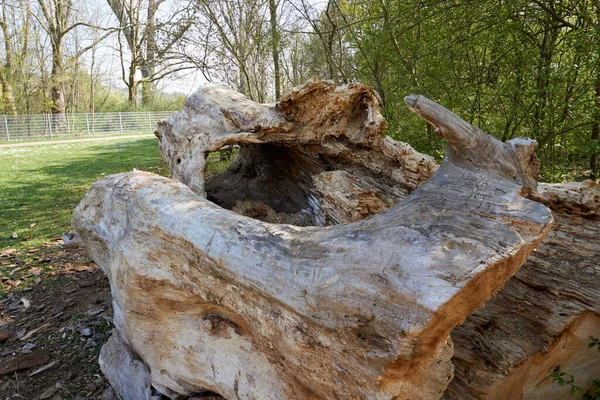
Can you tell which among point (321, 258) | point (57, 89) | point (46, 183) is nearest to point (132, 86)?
point (57, 89)

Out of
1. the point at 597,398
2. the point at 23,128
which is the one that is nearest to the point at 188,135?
the point at 597,398

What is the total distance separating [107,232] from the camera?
3.01 meters

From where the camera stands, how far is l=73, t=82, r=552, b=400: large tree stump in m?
1.56

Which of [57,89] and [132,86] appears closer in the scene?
[57,89]

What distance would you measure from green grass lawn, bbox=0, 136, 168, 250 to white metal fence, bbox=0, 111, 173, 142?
28.2 feet

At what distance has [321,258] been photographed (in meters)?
1.81

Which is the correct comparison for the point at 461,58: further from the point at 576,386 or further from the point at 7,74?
the point at 7,74

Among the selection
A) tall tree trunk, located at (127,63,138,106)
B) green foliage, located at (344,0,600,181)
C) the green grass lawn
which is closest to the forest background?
green foliage, located at (344,0,600,181)

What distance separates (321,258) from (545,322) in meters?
1.40

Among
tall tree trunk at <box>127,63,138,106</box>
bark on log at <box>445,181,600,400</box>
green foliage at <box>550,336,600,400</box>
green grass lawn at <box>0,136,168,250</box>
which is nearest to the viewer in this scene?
bark on log at <box>445,181,600,400</box>

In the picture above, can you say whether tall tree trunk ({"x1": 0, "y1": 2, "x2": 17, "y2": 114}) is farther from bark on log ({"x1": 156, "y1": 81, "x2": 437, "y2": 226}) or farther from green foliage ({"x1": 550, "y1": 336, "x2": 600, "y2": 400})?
green foliage ({"x1": 550, "y1": 336, "x2": 600, "y2": 400})

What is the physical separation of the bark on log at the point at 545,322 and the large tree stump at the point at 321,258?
0.48 m

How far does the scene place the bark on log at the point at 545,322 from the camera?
2.25 m

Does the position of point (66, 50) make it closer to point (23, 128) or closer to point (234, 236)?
point (23, 128)
